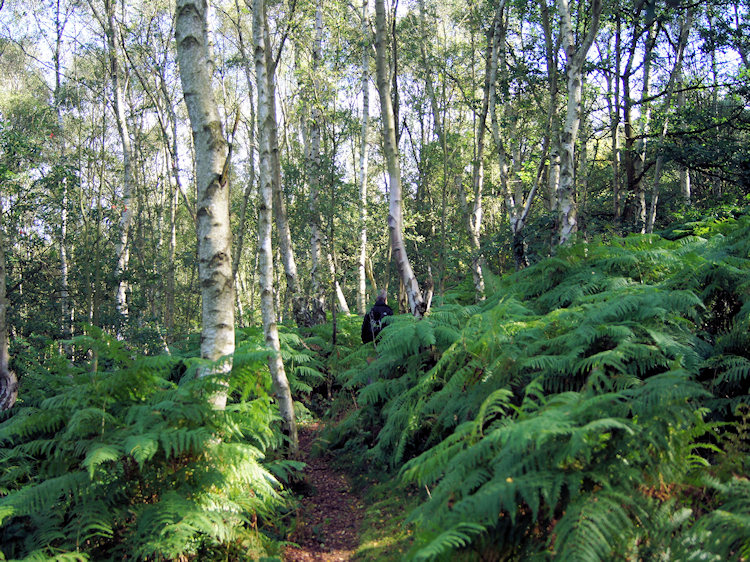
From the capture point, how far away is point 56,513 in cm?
347

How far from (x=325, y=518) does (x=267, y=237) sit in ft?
11.3

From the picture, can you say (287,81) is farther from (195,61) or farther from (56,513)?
(56,513)

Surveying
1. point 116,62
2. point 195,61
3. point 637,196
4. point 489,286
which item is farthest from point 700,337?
point 116,62

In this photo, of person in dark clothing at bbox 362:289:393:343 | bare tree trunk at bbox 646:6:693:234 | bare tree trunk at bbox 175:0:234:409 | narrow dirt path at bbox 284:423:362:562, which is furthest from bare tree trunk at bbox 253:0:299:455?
bare tree trunk at bbox 646:6:693:234

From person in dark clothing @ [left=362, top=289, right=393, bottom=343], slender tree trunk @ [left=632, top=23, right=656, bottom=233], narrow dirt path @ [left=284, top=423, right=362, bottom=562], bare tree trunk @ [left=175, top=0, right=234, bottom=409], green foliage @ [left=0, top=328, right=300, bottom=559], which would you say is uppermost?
slender tree trunk @ [left=632, top=23, right=656, bottom=233]

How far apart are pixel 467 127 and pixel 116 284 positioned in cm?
1720

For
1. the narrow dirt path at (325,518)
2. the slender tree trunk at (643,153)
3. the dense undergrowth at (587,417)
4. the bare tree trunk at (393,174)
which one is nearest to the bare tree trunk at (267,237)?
the narrow dirt path at (325,518)

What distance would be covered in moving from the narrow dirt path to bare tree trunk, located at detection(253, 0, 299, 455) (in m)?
0.52

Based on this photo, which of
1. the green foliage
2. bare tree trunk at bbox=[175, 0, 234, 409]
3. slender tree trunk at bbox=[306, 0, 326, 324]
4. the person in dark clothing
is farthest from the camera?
slender tree trunk at bbox=[306, 0, 326, 324]

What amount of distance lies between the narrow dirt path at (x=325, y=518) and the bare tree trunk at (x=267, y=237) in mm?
518

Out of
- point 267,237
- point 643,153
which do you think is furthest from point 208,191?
point 643,153

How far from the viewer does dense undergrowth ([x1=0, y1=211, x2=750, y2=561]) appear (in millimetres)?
2645

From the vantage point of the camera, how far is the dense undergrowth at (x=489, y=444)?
2645 millimetres

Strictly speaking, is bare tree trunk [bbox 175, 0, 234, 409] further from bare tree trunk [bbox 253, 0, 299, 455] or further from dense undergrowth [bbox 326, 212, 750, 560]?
dense undergrowth [bbox 326, 212, 750, 560]
